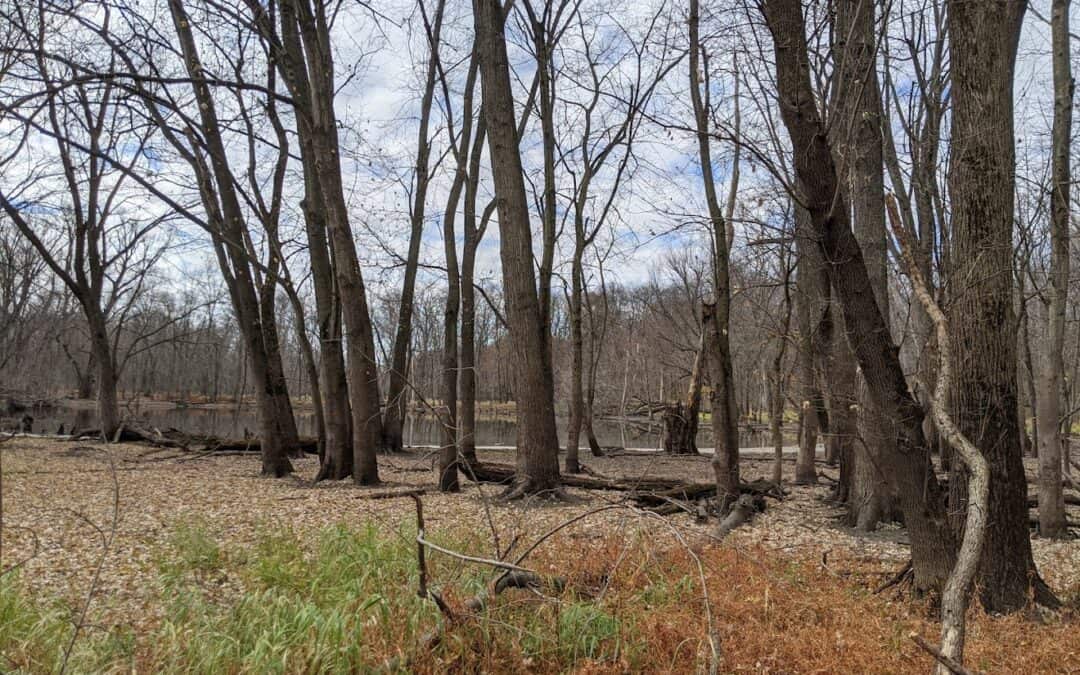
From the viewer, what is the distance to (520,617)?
365cm

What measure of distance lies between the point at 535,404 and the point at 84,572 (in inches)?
175

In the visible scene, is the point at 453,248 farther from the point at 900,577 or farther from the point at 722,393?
the point at 900,577

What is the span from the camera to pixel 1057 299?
20.2 feet

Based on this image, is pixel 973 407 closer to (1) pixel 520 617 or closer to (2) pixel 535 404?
(1) pixel 520 617

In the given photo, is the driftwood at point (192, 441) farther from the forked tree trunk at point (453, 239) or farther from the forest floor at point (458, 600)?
the forest floor at point (458, 600)

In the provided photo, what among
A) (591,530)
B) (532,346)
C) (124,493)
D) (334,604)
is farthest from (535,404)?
(124,493)

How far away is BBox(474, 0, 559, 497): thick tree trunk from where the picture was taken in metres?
7.82

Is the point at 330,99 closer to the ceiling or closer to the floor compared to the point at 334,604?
closer to the ceiling

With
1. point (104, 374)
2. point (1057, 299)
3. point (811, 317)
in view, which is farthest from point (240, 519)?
point (104, 374)

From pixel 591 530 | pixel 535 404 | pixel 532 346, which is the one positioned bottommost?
pixel 591 530

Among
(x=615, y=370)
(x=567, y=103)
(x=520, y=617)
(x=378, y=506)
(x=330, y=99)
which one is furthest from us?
(x=615, y=370)

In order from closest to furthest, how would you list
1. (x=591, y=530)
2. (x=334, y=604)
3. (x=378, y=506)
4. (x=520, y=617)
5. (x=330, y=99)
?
1. (x=520, y=617)
2. (x=334, y=604)
3. (x=591, y=530)
4. (x=378, y=506)
5. (x=330, y=99)

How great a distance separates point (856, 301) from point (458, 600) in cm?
291

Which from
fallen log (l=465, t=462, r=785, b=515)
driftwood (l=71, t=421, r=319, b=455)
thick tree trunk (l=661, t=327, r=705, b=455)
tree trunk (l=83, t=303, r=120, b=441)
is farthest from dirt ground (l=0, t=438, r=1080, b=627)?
thick tree trunk (l=661, t=327, r=705, b=455)
